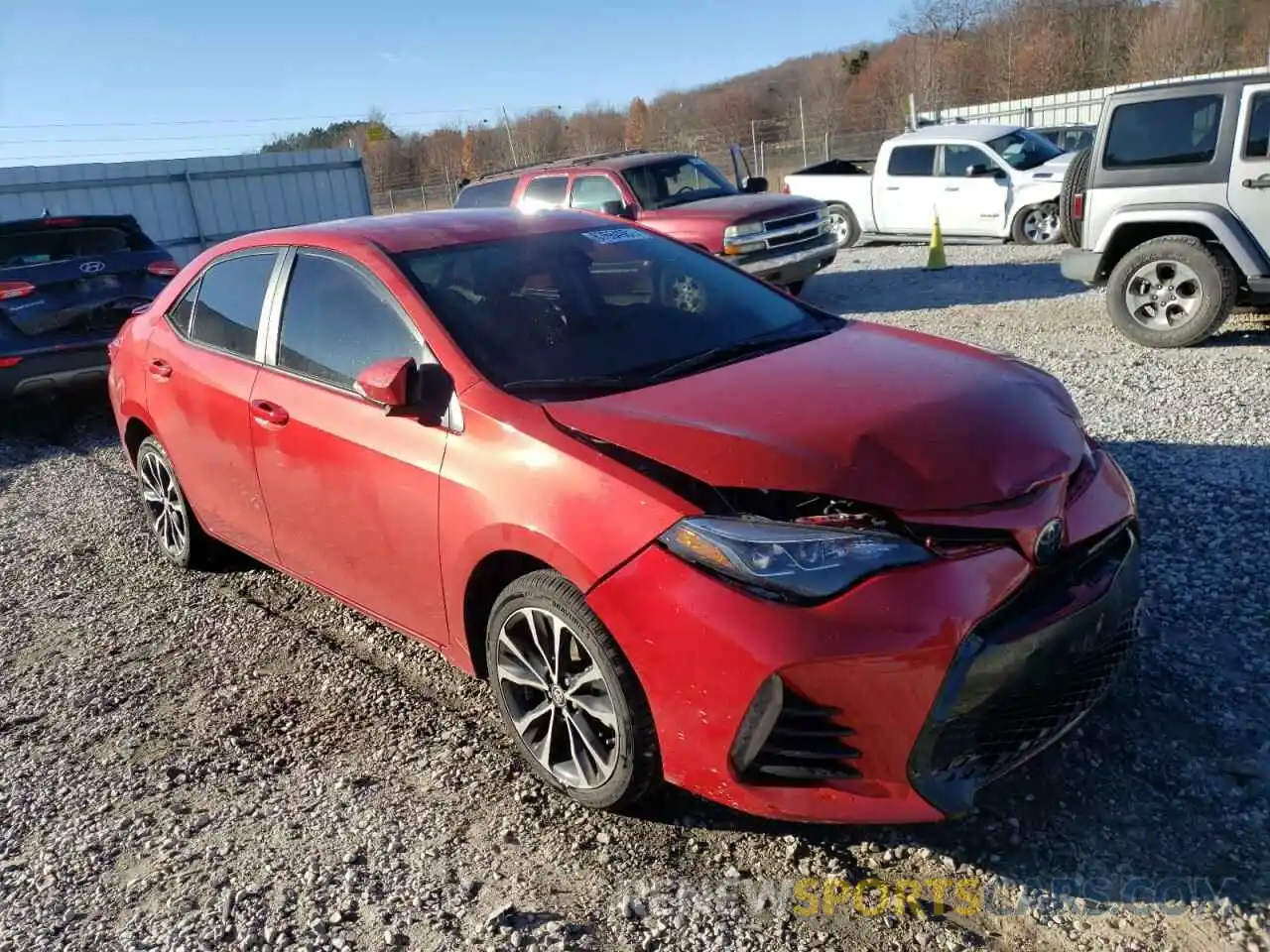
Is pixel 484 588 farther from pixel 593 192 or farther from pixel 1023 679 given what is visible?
pixel 593 192

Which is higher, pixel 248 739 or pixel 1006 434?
pixel 1006 434

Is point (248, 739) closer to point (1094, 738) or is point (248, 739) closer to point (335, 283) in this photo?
point (335, 283)

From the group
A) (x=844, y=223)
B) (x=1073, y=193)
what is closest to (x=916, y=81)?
(x=844, y=223)

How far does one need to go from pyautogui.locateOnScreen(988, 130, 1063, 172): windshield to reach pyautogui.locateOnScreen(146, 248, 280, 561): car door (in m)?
12.5

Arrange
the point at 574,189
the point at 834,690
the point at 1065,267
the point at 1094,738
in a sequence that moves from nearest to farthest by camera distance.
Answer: the point at 834,690 < the point at 1094,738 < the point at 1065,267 < the point at 574,189

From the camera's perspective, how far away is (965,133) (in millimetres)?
14555

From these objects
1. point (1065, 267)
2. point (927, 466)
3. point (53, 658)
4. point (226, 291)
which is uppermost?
point (226, 291)

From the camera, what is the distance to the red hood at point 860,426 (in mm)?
2645

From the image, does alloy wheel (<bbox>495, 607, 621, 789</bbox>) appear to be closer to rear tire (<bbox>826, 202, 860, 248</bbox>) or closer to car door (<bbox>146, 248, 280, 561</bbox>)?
car door (<bbox>146, 248, 280, 561</bbox>)

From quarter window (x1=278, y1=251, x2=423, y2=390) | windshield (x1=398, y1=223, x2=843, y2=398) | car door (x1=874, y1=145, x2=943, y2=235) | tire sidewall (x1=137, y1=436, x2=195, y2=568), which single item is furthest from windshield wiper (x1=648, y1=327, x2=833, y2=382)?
car door (x1=874, y1=145, x2=943, y2=235)

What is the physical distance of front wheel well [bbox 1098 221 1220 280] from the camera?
7.64 metres

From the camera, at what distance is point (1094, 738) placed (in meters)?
3.11

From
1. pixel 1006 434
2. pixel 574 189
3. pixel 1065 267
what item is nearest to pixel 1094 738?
pixel 1006 434

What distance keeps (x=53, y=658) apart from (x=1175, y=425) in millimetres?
6146
